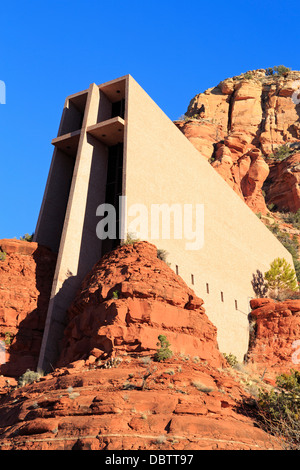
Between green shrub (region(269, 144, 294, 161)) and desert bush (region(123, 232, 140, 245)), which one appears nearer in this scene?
desert bush (region(123, 232, 140, 245))

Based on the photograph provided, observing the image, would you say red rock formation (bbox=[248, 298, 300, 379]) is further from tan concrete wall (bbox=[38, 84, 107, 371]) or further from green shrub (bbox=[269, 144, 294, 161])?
green shrub (bbox=[269, 144, 294, 161])

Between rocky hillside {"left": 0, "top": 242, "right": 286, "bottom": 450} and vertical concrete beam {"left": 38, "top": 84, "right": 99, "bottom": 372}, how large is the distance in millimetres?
746

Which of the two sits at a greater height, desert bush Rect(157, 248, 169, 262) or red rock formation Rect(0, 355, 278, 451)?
desert bush Rect(157, 248, 169, 262)

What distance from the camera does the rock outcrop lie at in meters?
45.3

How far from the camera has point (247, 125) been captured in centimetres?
5294

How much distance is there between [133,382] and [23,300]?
7.64 meters

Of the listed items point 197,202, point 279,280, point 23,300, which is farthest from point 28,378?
point 279,280

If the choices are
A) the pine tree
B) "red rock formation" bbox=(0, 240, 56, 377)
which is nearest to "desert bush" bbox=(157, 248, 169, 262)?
"red rock formation" bbox=(0, 240, 56, 377)

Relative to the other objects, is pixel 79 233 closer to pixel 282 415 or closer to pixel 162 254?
pixel 162 254

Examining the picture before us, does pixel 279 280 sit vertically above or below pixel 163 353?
above

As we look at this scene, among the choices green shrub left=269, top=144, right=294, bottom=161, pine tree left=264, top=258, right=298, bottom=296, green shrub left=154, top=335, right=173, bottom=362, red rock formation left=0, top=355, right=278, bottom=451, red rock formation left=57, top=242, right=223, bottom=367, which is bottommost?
red rock formation left=0, top=355, right=278, bottom=451

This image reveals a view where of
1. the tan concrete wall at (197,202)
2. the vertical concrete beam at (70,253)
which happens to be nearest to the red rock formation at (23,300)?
the vertical concrete beam at (70,253)

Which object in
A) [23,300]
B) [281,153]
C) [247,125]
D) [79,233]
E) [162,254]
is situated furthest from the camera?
[247,125]

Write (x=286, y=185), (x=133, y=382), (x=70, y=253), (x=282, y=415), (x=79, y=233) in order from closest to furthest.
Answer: (x=133, y=382), (x=282, y=415), (x=70, y=253), (x=79, y=233), (x=286, y=185)
